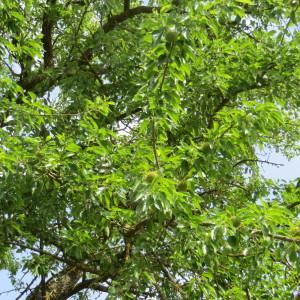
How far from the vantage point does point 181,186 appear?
3.32 m

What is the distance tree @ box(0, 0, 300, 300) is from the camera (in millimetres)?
3025

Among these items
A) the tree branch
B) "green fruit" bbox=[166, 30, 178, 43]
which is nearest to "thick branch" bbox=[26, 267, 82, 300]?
the tree branch

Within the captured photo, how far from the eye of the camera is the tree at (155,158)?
3025 millimetres

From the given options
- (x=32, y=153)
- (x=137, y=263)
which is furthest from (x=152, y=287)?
(x=32, y=153)

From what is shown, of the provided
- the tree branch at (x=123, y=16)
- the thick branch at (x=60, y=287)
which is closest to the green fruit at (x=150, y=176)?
the thick branch at (x=60, y=287)

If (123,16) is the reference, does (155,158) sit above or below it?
below

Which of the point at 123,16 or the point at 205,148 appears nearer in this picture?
the point at 205,148

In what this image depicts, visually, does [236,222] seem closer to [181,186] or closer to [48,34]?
[181,186]

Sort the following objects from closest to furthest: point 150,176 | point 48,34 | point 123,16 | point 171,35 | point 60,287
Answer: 1. point 171,35
2. point 150,176
3. point 60,287
4. point 123,16
5. point 48,34

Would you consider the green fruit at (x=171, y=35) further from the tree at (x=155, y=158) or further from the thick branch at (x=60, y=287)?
the thick branch at (x=60, y=287)

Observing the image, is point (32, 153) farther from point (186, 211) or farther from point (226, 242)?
point (226, 242)

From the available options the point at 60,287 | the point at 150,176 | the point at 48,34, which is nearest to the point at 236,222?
the point at 150,176

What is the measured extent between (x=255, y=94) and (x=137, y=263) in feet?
6.85

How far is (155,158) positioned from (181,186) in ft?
1.32
